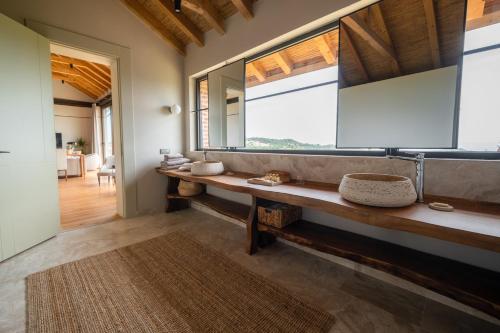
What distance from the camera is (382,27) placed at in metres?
1.62

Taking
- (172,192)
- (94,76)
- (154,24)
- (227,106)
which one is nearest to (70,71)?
(94,76)

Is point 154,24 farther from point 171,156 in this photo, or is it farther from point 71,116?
point 71,116

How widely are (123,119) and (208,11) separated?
1.77 metres

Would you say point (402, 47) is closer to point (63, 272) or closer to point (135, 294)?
point (135, 294)

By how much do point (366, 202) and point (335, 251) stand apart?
0.46 m

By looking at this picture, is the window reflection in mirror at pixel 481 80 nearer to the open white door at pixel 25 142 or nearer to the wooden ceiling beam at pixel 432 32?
the wooden ceiling beam at pixel 432 32

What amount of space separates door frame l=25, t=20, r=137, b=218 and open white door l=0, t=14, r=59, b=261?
0.66m

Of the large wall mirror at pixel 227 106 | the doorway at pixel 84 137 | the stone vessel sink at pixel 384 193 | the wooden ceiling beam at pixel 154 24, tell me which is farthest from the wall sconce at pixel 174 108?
the stone vessel sink at pixel 384 193

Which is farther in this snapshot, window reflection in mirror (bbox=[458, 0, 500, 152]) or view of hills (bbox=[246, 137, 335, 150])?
view of hills (bbox=[246, 137, 335, 150])

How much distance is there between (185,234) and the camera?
253cm

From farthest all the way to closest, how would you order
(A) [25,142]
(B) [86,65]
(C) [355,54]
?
(B) [86,65]
(A) [25,142]
(C) [355,54]

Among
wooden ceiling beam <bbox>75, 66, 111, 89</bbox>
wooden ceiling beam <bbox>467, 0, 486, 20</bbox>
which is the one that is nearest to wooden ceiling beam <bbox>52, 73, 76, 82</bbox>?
wooden ceiling beam <bbox>75, 66, 111, 89</bbox>

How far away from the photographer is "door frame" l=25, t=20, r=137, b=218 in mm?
2803

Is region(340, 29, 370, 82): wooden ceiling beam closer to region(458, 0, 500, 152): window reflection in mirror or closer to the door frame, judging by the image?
region(458, 0, 500, 152): window reflection in mirror
